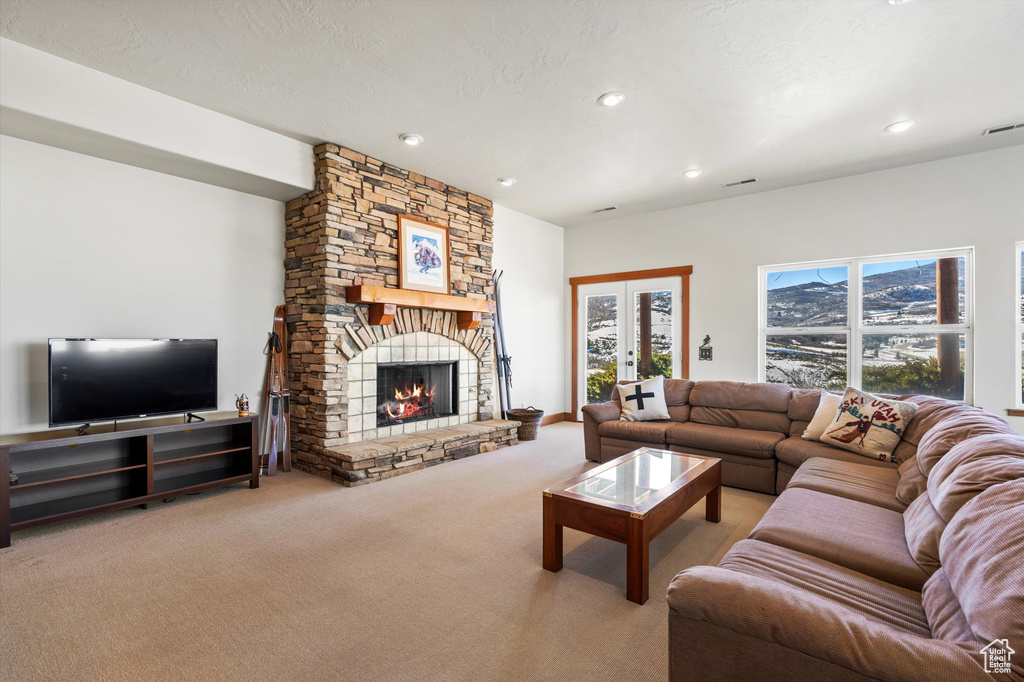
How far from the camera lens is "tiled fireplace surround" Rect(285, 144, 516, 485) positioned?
419 centimetres

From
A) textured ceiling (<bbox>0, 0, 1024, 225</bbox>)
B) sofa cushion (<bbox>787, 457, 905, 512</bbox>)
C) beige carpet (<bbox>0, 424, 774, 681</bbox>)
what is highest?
textured ceiling (<bbox>0, 0, 1024, 225</bbox>)

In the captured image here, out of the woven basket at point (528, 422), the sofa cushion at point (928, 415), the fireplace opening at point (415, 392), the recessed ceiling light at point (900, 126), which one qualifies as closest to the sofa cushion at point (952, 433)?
the sofa cushion at point (928, 415)

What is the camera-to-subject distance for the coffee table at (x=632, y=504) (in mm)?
2191

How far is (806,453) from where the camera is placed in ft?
11.4

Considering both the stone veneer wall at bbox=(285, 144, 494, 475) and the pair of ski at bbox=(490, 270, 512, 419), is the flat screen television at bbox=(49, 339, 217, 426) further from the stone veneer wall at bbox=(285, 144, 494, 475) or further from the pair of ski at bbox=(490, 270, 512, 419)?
the pair of ski at bbox=(490, 270, 512, 419)

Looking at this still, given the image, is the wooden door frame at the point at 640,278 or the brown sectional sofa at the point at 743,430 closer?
the brown sectional sofa at the point at 743,430

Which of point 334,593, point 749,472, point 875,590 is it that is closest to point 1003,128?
point 749,472

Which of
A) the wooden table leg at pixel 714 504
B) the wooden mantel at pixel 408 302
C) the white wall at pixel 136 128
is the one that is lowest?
the wooden table leg at pixel 714 504

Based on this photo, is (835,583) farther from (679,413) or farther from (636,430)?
(679,413)

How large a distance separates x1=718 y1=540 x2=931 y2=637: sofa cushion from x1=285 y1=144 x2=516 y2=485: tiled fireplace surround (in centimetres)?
300

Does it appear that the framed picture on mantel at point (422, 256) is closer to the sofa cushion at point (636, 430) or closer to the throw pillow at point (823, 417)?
the sofa cushion at point (636, 430)

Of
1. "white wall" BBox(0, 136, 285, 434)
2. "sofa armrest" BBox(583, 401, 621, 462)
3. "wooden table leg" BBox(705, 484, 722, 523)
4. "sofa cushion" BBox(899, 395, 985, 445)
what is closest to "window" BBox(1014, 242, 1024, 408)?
"sofa cushion" BBox(899, 395, 985, 445)

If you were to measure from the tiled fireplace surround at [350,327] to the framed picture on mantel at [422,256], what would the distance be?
0.28ft

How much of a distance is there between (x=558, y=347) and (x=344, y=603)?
17.2ft
